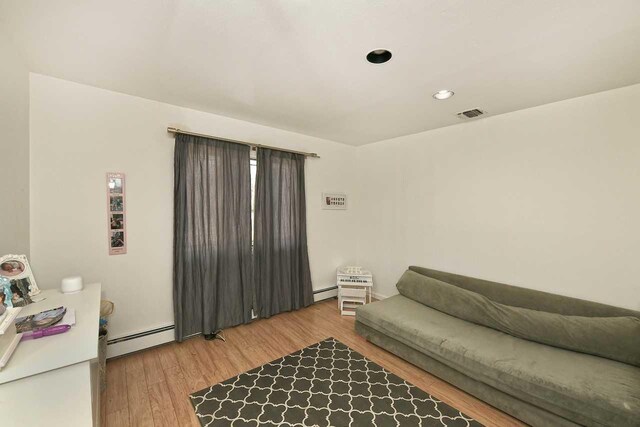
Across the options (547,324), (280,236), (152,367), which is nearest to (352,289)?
(280,236)

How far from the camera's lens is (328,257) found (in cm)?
398

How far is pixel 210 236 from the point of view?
280 centimetres

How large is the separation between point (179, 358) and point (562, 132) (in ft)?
13.4

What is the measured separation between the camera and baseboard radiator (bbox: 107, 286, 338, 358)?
237 cm

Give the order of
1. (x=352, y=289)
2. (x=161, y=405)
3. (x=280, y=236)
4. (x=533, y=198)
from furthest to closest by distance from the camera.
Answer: (x=352, y=289)
(x=280, y=236)
(x=533, y=198)
(x=161, y=405)

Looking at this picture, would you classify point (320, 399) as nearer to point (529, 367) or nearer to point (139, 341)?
point (529, 367)

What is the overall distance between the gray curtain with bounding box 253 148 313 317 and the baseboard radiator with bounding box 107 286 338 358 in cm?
99

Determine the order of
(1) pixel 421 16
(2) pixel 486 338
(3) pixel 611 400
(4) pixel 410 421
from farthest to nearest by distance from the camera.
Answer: (2) pixel 486 338 → (4) pixel 410 421 → (3) pixel 611 400 → (1) pixel 421 16

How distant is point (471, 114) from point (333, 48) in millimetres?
1865

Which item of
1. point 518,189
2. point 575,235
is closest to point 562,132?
point 518,189

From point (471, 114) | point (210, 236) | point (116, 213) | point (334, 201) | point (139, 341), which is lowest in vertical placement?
point (139, 341)

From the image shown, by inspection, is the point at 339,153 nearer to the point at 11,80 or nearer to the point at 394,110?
the point at 394,110

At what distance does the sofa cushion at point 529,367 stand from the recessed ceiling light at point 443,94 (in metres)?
2.08

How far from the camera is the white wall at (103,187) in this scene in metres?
2.05
